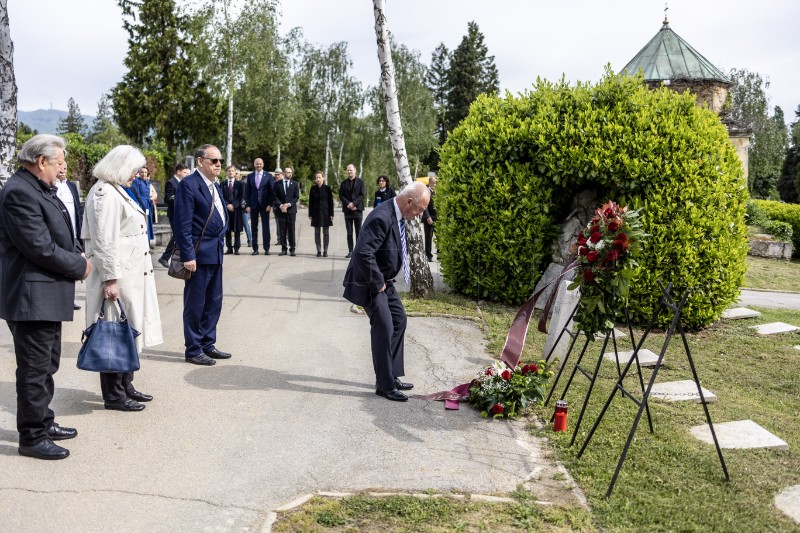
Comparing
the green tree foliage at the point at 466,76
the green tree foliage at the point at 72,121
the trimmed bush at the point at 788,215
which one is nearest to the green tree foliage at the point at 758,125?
the green tree foliage at the point at 466,76

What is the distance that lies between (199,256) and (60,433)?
98.9 inches

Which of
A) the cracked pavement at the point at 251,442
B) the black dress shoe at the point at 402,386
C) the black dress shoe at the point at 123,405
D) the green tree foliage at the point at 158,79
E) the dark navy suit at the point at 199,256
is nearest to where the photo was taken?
the cracked pavement at the point at 251,442

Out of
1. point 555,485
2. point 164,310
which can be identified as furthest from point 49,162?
point 164,310

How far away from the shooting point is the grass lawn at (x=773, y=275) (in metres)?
16.0

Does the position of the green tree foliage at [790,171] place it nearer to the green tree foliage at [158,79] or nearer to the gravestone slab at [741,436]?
the green tree foliage at [158,79]

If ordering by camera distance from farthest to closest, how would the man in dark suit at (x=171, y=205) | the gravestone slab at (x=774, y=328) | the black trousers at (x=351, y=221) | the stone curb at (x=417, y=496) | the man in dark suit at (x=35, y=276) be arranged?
the black trousers at (x=351, y=221) → the gravestone slab at (x=774, y=328) → the man in dark suit at (x=171, y=205) → the man in dark suit at (x=35, y=276) → the stone curb at (x=417, y=496)

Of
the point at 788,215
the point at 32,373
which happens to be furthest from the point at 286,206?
the point at 788,215

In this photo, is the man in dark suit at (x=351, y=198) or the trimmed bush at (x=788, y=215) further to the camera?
the trimmed bush at (x=788, y=215)

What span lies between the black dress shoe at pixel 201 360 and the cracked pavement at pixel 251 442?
0.13 m

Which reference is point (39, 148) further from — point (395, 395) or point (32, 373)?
point (395, 395)

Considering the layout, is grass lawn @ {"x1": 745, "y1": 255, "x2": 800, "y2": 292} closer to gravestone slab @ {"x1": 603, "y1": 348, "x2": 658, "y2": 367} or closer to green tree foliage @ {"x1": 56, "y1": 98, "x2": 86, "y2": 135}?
gravestone slab @ {"x1": 603, "y1": 348, "x2": 658, "y2": 367}

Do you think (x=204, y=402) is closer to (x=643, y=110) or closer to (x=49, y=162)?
(x=49, y=162)

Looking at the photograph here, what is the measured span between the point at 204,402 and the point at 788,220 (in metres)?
22.5

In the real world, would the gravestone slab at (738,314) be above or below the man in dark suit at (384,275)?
below
